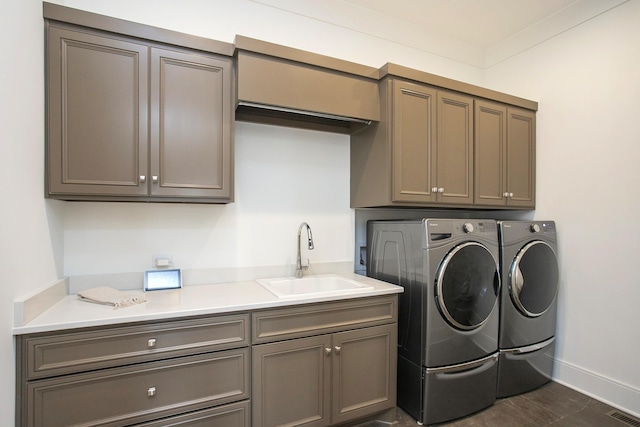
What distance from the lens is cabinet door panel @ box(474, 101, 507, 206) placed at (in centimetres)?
250

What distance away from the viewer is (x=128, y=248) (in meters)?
1.91

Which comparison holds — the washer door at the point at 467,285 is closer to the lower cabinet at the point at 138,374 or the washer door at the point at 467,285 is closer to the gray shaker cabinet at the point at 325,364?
the gray shaker cabinet at the point at 325,364

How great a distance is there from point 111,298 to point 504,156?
292cm

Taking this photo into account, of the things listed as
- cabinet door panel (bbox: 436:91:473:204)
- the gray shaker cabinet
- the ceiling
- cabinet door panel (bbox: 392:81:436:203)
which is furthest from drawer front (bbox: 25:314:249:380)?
the ceiling

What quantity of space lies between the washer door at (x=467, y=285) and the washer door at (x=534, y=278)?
0.23 metres

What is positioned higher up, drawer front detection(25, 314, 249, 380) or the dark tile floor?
drawer front detection(25, 314, 249, 380)

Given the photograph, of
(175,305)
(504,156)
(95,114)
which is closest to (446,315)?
(504,156)

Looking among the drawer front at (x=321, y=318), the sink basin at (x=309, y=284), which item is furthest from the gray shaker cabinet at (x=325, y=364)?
the sink basin at (x=309, y=284)

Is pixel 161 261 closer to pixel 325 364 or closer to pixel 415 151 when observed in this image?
pixel 325 364

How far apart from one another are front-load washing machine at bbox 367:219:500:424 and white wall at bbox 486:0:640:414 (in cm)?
80

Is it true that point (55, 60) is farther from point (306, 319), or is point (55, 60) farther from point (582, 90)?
point (582, 90)

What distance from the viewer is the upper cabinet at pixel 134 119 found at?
154cm

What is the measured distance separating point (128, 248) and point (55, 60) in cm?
103

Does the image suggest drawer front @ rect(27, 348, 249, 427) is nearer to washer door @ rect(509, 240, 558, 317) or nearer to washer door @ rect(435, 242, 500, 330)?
washer door @ rect(435, 242, 500, 330)
